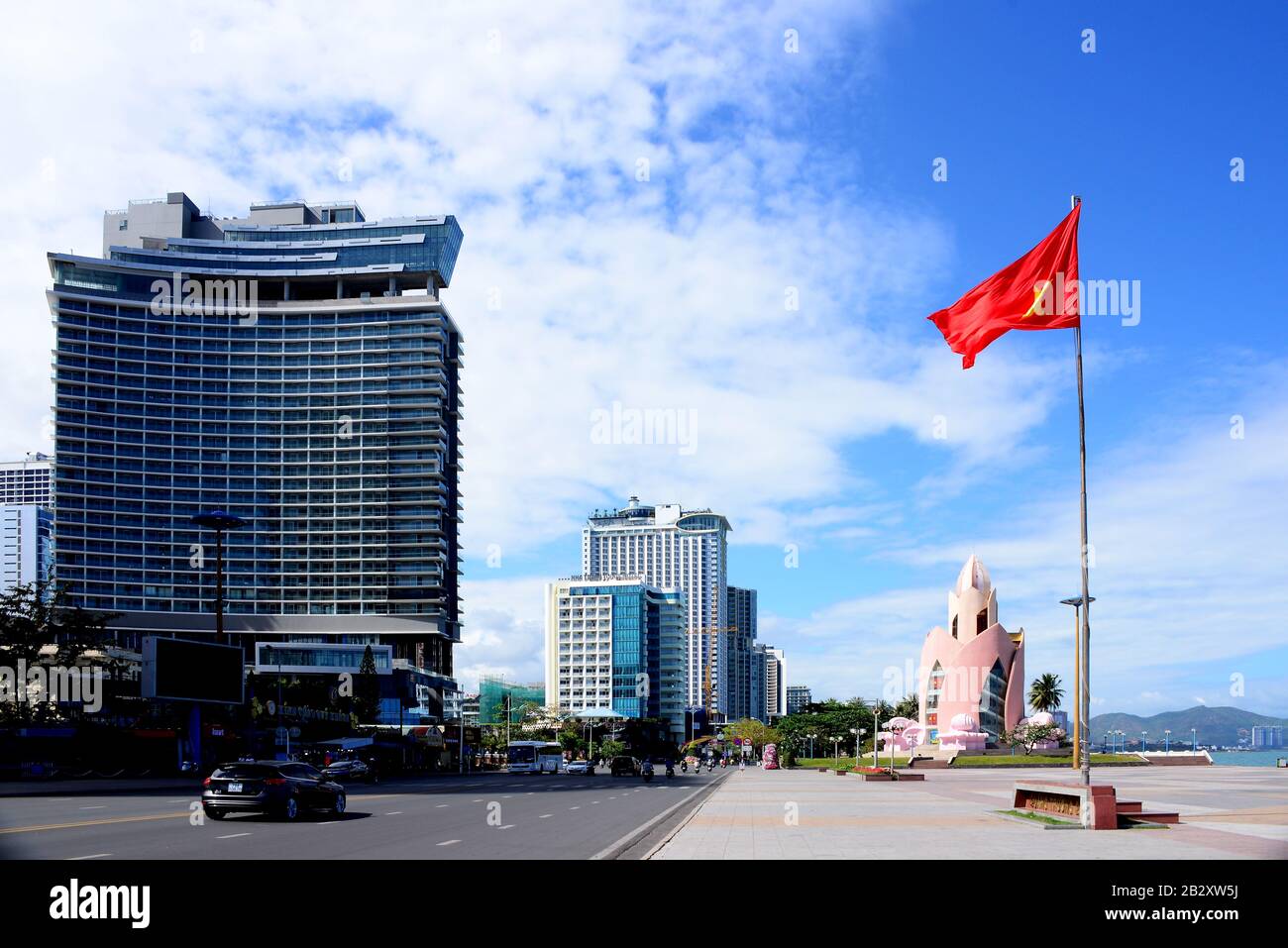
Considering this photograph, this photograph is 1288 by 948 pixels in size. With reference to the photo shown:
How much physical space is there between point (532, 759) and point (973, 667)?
50232 mm

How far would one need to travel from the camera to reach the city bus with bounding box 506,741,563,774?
296ft

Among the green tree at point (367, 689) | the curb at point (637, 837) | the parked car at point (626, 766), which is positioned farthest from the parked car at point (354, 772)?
the green tree at point (367, 689)

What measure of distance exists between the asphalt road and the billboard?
15.7 m

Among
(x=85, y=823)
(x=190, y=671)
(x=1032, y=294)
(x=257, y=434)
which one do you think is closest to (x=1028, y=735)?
(x=190, y=671)

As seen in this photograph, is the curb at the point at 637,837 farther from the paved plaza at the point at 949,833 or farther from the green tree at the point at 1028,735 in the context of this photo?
the green tree at the point at 1028,735

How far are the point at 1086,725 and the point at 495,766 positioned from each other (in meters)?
101

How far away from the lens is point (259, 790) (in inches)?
950

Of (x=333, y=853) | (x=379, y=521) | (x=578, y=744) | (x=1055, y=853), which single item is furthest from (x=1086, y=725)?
(x=379, y=521)

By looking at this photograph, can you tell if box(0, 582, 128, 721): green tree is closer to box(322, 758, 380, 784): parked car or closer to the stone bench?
box(322, 758, 380, 784): parked car

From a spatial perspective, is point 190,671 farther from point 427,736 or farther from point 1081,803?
point 427,736

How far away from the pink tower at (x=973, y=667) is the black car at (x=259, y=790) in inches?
3923

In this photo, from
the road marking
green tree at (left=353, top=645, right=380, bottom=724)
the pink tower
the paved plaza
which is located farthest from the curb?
green tree at (left=353, top=645, right=380, bottom=724)

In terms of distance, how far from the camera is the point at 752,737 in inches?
6521

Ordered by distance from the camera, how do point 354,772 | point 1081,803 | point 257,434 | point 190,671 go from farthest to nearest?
1. point 257,434
2. point 354,772
3. point 190,671
4. point 1081,803
